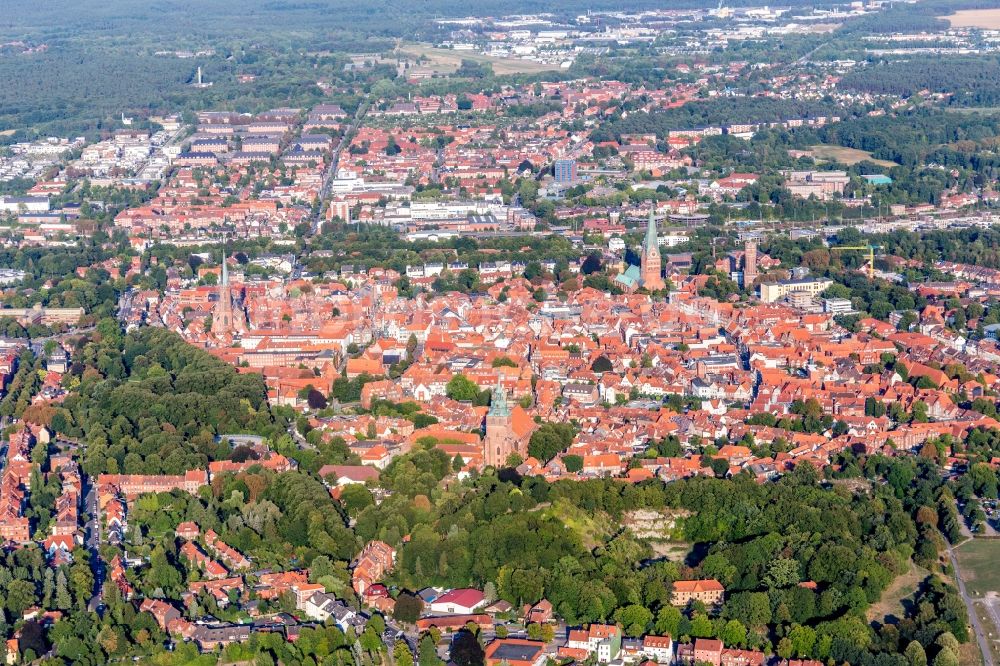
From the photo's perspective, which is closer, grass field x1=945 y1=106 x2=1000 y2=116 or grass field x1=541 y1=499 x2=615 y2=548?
grass field x1=541 y1=499 x2=615 y2=548

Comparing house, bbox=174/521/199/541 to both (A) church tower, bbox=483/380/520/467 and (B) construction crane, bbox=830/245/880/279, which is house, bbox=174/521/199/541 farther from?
(B) construction crane, bbox=830/245/880/279

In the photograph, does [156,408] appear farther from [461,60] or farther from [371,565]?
[461,60]

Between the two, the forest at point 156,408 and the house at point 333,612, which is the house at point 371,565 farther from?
the forest at point 156,408

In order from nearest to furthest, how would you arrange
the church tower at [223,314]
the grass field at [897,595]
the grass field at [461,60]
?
the grass field at [897,595] < the church tower at [223,314] < the grass field at [461,60]

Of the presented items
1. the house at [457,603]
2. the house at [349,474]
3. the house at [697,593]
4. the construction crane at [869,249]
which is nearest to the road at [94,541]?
the house at [349,474]

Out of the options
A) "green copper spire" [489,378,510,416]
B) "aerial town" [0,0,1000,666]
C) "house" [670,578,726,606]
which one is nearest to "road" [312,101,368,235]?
"aerial town" [0,0,1000,666]

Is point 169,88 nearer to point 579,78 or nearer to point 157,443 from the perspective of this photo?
point 579,78
